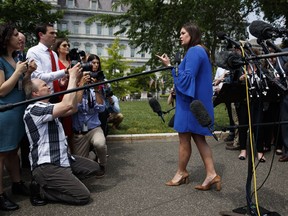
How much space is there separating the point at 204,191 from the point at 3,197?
7.89 ft

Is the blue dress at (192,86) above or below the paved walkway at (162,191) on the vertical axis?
above

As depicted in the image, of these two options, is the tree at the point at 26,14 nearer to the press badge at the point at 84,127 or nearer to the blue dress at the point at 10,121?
the press badge at the point at 84,127

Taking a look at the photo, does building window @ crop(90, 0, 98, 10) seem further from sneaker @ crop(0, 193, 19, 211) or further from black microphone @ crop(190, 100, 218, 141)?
black microphone @ crop(190, 100, 218, 141)

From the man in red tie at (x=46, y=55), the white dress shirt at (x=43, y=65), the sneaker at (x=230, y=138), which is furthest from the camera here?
the sneaker at (x=230, y=138)

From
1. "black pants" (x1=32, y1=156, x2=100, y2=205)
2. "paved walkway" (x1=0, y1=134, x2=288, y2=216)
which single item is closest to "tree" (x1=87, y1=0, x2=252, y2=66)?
"paved walkway" (x1=0, y1=134, x2=288, y2=216)

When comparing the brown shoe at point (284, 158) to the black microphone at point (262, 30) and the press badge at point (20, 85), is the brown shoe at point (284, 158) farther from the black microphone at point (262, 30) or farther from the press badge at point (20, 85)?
the press badge at point (20, 85)

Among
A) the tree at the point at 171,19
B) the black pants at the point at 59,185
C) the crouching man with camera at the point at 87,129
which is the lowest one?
the black pants at the point at 59,185

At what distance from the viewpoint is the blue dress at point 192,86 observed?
401 cm

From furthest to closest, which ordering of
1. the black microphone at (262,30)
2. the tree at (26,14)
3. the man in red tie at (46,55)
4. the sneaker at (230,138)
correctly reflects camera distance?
the tree at (26,14) < the sneaker at (230,138) < the man in red tie at (46,55) < the black microphone at (262,30)

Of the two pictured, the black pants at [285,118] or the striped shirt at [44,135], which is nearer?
the striped shirt at [44,135]

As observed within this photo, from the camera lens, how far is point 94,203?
3859mm

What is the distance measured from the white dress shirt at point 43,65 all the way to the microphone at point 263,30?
250cm

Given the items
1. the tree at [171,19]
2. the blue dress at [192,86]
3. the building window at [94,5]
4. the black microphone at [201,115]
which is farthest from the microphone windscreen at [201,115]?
the building window at [94,5]

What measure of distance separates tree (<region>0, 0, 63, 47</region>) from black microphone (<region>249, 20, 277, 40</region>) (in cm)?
2931
